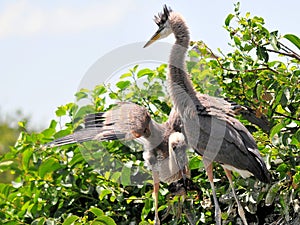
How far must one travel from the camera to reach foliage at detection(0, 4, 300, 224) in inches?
136

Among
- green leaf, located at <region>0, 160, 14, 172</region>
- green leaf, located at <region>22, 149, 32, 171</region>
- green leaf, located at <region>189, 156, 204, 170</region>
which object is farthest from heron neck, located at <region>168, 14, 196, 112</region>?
green leaf, located at <region>0, 160, 14, 172</region>

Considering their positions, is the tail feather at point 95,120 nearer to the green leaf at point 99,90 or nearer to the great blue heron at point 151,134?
the great blue heron at point 151,134

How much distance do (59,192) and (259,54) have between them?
1.62m

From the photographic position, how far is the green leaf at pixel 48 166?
13.5ft

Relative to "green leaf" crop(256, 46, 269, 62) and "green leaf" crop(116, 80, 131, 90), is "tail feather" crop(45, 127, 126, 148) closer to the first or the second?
"green leaf" crop(116, 80, 131, 90)

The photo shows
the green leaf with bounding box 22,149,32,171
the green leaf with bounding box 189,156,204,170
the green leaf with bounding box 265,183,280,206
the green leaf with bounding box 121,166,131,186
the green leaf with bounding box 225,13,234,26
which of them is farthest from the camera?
the green leaf with bounding box 22,149,32,171

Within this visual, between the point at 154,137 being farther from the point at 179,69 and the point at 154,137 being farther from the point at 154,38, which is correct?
the point at 154,38

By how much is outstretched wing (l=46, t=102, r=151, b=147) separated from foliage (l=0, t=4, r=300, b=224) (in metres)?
0.30

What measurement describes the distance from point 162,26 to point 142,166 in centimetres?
88

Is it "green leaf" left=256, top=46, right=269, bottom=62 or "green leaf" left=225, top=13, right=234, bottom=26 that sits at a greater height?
"green leaf" left=225, top=13, right=234, bottom=26

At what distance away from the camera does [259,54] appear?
11.3 ft

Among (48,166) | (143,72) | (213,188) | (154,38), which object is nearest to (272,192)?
(213,188)

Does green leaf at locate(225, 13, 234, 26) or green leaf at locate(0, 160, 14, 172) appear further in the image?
green leaf at locate(0, 160, 14, 172)

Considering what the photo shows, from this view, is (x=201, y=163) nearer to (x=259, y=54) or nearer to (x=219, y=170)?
(x=219, y=170)
